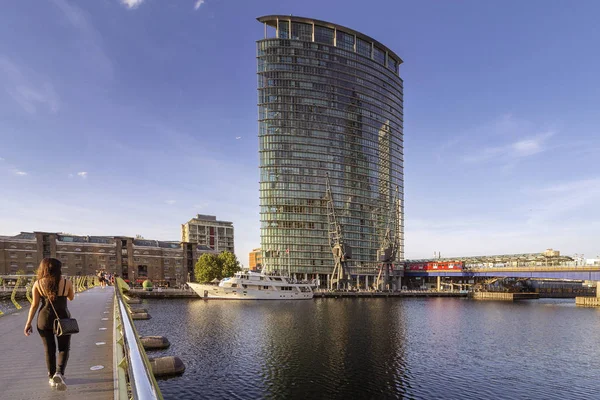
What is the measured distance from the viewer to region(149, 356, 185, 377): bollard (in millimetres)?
29922

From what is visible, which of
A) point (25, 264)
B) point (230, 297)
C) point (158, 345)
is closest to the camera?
point (158, 345)

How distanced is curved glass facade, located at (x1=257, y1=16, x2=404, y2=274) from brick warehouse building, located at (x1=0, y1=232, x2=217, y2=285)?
131 feet

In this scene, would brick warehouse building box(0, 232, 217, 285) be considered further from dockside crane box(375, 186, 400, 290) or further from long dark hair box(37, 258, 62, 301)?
long dark hair box(37, 258, 62, 301)

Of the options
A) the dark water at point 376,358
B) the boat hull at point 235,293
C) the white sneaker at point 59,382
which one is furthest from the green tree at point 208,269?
the white sneaker at point 59,382

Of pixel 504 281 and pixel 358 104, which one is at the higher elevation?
pixel 358 104

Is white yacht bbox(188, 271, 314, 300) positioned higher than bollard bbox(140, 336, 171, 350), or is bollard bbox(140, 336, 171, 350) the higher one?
bollard bbox(140, 336, 171, 350)

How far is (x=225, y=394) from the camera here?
27250 millimetres

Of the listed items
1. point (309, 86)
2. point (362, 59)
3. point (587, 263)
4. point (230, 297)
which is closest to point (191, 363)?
point (230, 297)

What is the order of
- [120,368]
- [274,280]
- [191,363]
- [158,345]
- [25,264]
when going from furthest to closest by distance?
[25,264] → [274,280] → [158,345] → [191,363] → [120,368]

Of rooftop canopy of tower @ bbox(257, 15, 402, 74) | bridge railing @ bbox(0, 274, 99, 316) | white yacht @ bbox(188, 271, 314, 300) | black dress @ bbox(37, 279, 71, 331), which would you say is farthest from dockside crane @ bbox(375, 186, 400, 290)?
black dress @ bbox(37, 279, 71, 331)

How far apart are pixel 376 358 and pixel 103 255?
468 feet

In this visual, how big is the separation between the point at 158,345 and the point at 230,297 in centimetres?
6679

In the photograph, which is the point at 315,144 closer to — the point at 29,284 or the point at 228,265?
the point at 228,265

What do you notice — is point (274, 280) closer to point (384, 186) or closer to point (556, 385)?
point (556, 385)
